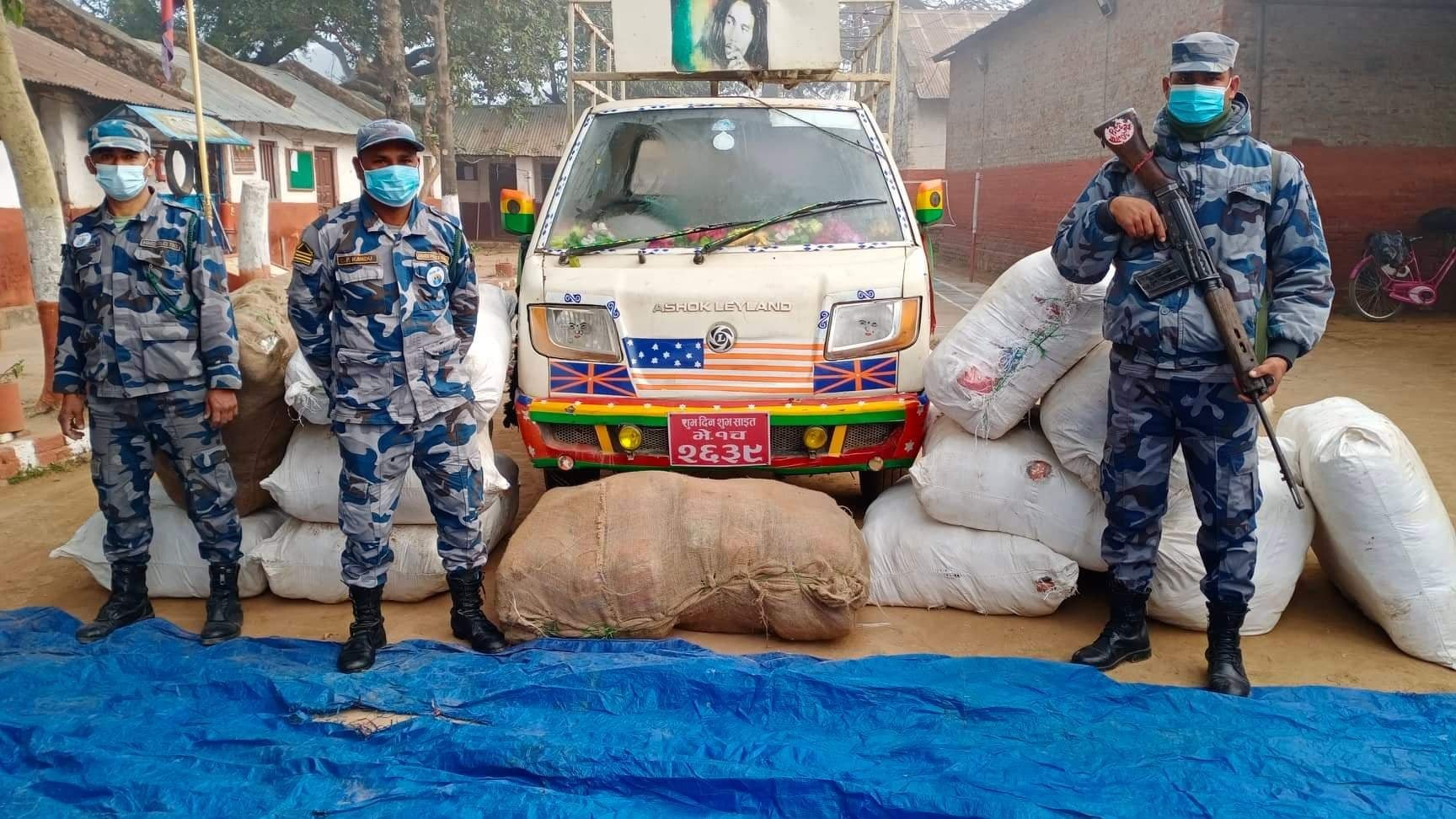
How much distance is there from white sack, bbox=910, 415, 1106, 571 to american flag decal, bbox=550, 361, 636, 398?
120 cm

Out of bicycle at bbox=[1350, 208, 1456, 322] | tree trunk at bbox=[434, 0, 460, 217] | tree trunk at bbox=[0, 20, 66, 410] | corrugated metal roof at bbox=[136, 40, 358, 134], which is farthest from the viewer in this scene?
tree trunk at bbox=[434, 0, 460, 217]

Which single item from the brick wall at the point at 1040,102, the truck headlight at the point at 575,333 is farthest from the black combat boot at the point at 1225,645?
the brick wall at the point at 1040,102

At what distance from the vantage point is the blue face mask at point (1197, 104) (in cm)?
323

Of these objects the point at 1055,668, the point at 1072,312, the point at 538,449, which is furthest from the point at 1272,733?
the point at 538,449

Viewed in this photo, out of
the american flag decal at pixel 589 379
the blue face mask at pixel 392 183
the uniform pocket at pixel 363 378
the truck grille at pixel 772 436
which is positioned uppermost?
the blue face mask at pixel 392 183

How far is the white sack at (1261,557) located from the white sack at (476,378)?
2.49 m

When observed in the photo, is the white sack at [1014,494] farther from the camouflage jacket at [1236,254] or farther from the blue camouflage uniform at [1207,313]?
the camouflage jacket at [1236,254]

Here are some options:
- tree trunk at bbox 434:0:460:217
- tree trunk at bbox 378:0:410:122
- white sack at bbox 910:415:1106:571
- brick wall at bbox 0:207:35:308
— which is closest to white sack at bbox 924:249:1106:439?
white sack at bbox 910:415:1106:571

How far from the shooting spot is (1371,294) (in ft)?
41.0

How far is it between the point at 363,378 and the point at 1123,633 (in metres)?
2.68

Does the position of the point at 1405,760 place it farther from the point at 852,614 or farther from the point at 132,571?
the point at 132,571

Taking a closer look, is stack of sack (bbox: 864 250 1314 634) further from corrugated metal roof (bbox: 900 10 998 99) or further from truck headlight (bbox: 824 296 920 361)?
corrugated metal roof (bbox: 900 10 998 99)

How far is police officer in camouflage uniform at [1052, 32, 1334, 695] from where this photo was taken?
10.7 feet

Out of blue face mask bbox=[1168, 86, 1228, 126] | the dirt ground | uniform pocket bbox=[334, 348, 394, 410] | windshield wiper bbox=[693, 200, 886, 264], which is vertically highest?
blue face mask bbox=[1168, 86, 1228, 126]
